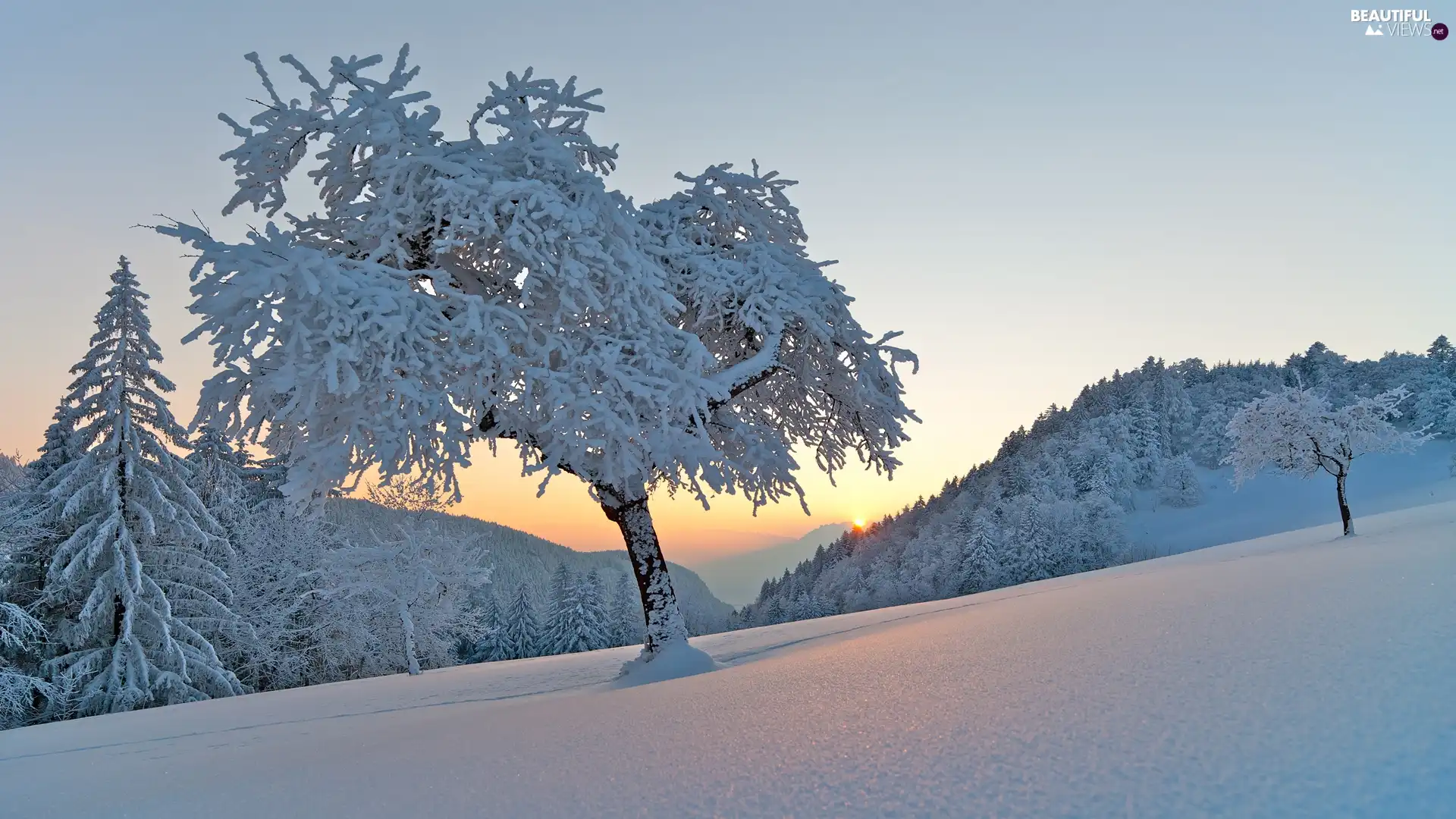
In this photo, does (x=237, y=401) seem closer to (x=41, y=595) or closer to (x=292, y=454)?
(x=292, y=454)

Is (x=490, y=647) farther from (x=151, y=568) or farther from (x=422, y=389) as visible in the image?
(x=422, y=389)

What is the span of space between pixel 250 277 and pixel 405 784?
5140mm

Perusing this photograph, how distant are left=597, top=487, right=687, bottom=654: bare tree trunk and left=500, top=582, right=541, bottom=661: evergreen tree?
41297 mm

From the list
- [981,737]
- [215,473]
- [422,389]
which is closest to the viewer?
[981,737]

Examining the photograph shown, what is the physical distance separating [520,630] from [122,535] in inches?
1178

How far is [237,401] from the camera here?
8.47 meters

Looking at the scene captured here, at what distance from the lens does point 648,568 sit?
10.7 m

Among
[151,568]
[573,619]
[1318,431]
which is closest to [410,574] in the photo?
[151,568]

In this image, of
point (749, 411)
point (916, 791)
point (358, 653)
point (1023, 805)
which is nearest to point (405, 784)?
point (916, 791)

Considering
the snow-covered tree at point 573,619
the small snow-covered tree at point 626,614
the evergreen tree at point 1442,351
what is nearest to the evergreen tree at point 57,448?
the snow-covered tree at point 573,619

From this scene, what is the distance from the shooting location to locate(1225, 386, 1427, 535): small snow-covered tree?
86.5 feet

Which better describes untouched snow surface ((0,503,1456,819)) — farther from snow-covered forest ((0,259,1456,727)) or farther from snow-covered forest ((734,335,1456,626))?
snow-covered forest ((734,335,1456,626))

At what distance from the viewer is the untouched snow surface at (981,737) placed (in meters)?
2.80

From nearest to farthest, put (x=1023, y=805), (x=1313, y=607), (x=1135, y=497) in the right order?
(x=1023, y=805), (x=1313, y=607), (x=1135, y=497)
